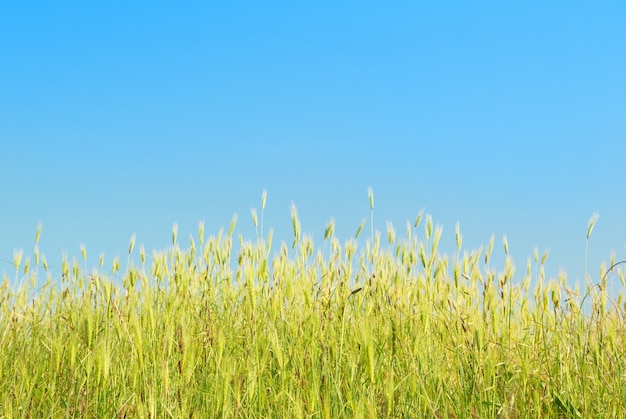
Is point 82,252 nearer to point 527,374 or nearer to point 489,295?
point 489,295

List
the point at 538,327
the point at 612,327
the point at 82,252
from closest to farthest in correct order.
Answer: the point at 612,327 → the point at 538,327 → the point at 82,252

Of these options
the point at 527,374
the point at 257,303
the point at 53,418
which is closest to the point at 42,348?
the point at 53,418

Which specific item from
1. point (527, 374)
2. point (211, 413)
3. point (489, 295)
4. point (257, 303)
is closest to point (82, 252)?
point (257, 303)

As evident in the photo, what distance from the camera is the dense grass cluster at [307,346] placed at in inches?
92.3

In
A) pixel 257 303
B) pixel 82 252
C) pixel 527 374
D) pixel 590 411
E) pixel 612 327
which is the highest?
pixel 82 252

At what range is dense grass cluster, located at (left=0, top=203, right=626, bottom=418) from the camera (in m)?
2.34

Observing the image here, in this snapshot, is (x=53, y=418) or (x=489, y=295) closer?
(x=53, y=418)

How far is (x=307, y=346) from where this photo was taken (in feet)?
9.52

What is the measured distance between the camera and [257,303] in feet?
11.4

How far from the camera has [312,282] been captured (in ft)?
12.2

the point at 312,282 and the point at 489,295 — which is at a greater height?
the point at 312,282

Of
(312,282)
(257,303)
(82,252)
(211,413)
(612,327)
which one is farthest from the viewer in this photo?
(82,252)

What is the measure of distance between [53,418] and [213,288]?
4.52ft

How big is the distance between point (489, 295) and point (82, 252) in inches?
94.5
